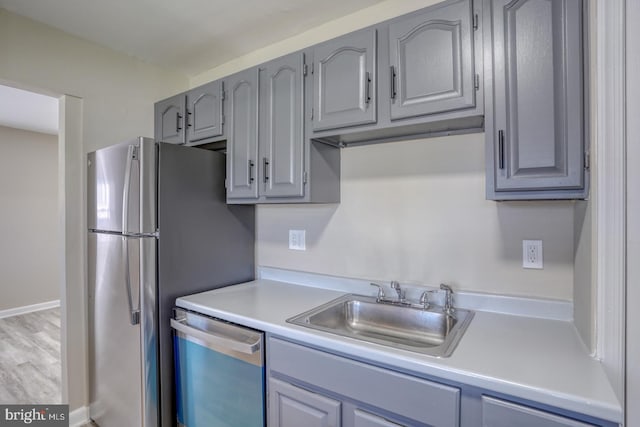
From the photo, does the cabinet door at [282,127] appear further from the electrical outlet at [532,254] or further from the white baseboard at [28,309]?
the white baseboard at [28,309]

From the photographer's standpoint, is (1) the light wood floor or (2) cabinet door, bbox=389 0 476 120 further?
(1) the light wood floor

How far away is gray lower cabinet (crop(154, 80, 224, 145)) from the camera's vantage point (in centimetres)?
207

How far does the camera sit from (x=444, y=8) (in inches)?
A: 51.4

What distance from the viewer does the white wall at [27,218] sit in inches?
164

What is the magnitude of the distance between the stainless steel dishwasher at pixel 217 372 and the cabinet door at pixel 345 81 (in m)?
1.06

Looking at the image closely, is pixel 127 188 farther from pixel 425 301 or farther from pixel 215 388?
pixel 425 301

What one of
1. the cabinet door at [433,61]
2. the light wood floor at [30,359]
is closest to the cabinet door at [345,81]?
the cabinet door at [433,61]

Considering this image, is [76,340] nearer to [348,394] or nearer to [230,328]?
[230,328]

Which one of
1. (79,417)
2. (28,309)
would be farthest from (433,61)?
(28,309)

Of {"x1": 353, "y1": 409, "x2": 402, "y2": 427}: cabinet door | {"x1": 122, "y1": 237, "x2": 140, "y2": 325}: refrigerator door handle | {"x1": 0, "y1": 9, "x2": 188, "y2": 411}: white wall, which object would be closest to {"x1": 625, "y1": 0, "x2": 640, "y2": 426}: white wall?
{"x1": 353, "y1": 409, "x2": 402, "y2": 427}: cabinet door

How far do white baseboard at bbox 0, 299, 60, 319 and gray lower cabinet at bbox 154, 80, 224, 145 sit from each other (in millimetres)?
3680

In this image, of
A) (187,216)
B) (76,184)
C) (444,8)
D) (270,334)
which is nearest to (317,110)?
(444,8)

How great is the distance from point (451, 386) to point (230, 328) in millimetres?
976

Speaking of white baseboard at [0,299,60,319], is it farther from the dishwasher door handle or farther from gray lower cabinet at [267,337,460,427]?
gray lower cabinet at [267,337,460,427]
